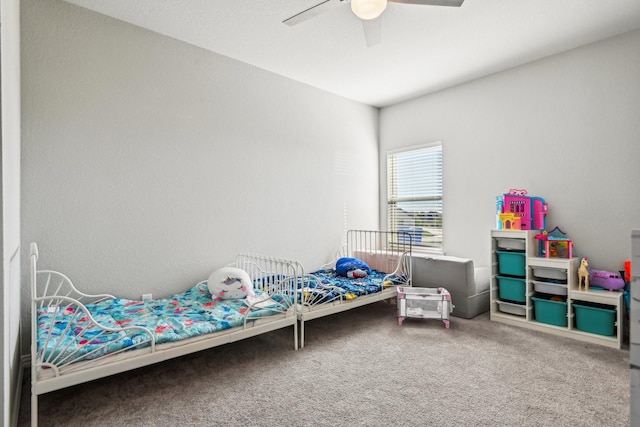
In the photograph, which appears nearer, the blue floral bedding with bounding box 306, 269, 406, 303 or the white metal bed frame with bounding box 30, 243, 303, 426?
the white metal bed frame with bounding box 30, 243, 303, 426

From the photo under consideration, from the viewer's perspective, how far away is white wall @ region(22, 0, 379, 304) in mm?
2484

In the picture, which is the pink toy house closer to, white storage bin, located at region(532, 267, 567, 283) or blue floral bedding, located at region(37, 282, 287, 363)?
white storage bin, located at region(532, 267, 567, 283)

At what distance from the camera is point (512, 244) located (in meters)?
3.39

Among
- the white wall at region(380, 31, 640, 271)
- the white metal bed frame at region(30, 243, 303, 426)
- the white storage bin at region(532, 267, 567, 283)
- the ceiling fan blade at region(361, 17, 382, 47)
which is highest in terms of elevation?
the ceiling fan blade at region(361, 17, 382, 47)

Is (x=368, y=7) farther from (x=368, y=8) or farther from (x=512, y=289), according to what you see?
(x=512, y=289)

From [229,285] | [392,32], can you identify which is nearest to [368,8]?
[392,32]

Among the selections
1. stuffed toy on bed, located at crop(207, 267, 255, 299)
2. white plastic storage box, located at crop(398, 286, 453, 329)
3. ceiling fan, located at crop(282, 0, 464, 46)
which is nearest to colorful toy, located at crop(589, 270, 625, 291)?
white plastic storage box, located at crop(398, 286, 453, 329)

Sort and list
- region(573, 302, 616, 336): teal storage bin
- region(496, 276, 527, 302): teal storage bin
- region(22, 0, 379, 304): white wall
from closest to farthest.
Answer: region(22, 0, 379, 304): white wall → region(573, 302, 616, 336): teal storage bin → region(496, 276, 527, 302): teal storage bin

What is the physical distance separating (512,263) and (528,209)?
1.74ft

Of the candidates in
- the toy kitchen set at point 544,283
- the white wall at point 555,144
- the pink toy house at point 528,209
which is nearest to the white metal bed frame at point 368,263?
the white wall at point 555,144

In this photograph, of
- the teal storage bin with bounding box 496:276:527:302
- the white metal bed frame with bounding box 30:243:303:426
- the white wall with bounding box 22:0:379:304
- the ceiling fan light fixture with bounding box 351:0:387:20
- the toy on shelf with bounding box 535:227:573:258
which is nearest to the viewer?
the white metal bed frame with bounding box 30:243:303:426

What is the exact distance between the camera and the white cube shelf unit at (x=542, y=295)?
2.81 m

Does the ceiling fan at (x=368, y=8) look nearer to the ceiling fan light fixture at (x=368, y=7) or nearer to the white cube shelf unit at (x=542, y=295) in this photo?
the ceiling fan light fixture at (x=368, y=7)

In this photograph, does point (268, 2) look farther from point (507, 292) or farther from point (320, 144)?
point (507, 292)
